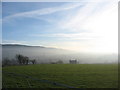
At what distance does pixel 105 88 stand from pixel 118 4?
213 centimetres

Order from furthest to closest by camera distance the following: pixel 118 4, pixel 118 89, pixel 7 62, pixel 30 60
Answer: pixel 30 60 < pixel 7 62 < pixel 118 89 < pixel 118 4

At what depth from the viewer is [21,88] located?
4.26 m

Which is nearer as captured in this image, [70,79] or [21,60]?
[70,79]

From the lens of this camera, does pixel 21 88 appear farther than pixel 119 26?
Yes

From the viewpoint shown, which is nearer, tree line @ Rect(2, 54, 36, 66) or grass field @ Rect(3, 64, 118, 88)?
grass field @ Rect(3, 64, 118, 88)

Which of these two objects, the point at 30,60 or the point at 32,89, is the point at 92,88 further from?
the point at 30,60

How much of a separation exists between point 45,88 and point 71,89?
62 cm

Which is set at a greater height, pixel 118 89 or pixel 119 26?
pixel 119 26

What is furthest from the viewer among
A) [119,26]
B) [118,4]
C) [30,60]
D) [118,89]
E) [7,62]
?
[30,60]

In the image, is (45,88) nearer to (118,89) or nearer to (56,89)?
(56,89)

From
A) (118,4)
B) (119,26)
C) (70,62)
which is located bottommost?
(70,62)

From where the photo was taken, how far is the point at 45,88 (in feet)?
13.7

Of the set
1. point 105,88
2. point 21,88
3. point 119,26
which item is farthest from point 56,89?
point 119,26

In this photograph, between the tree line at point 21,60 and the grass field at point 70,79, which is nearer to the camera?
the grass field at point 70,79
